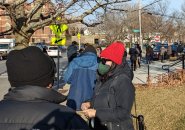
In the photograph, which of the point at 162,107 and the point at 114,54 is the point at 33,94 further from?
the point at 162,107

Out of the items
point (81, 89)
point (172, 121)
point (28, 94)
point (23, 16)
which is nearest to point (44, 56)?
point (28, 94)

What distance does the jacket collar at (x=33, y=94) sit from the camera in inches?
106

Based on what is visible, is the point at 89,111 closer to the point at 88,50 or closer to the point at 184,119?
the point at 88,50

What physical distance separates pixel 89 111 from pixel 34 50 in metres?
2.01

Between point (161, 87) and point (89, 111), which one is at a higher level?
point (89, 111)

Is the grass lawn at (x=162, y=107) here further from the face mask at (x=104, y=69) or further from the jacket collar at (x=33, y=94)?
the jacket collar at (x=33, y=94)

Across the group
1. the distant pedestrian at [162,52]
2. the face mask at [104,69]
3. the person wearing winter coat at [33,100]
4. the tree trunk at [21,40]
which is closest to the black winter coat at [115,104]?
the face mask at [104,69]

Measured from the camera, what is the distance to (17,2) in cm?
907

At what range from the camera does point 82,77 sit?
852 cm

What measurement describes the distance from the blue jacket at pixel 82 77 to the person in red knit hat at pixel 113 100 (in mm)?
3180

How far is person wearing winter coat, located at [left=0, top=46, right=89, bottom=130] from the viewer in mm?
2502

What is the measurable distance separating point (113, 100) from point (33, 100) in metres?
2.28

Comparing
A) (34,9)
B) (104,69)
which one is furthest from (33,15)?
(104,69)

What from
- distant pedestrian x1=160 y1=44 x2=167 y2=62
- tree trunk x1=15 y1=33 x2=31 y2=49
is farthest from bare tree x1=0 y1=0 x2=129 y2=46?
distant pedestrian x1=160 y1=44 x2=167 y2=62
